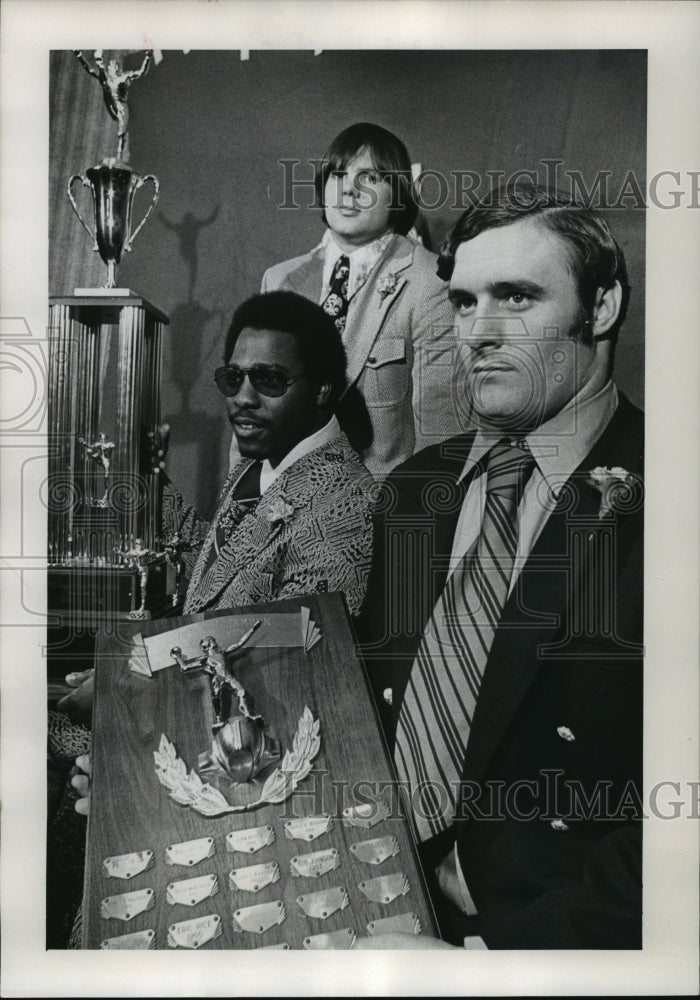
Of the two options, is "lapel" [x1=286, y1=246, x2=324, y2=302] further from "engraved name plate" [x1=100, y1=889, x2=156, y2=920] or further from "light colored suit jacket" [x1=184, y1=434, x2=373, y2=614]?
"engraved name plate" [x1=100, y1=889, x2=156, y2=920]

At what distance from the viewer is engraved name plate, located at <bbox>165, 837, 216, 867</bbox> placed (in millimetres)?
2322

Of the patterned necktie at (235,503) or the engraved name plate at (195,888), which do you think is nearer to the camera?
the engraved name plate at (195,888)

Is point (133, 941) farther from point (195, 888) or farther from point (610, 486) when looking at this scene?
point (610, 486)

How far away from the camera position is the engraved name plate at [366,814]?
237 centimetres

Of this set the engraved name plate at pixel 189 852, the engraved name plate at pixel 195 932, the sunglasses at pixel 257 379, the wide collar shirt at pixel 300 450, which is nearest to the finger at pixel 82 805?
the engraved name plate at pixel 189 852

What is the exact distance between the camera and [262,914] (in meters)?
2.33

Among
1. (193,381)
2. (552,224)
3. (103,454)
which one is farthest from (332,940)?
(552,224)

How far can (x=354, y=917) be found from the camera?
7.66 feet

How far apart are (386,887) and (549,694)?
699mm

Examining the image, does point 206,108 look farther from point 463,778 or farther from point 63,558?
point 463,778

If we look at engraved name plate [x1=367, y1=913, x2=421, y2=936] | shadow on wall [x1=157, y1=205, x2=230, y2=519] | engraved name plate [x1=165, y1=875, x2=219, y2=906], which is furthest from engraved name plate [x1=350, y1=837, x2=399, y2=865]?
shadow on wall [x1=157, y1=205, x2=230, y2=519]

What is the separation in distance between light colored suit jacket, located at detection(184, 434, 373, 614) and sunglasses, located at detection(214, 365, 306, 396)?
210mm

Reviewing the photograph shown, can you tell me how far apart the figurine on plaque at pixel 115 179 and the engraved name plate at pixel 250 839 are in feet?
5.21

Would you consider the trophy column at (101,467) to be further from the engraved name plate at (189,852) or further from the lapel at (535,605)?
the lapel at (535,605)
